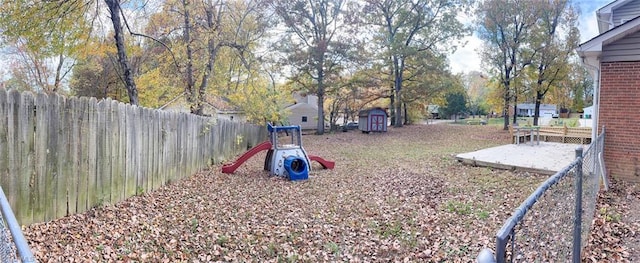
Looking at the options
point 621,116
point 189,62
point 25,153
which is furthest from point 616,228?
point 189,62

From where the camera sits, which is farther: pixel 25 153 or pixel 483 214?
pixel 483 214

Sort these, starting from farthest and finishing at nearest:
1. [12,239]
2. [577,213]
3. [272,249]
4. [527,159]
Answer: [527,159]
[272,249]
[577,213]
[12,239]

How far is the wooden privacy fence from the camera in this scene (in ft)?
13.5

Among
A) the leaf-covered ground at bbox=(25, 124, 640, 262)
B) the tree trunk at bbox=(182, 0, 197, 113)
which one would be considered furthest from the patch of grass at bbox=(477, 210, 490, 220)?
the tree trunk at bbox=(182, 0, 197, 113)

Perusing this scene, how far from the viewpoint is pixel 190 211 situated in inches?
234

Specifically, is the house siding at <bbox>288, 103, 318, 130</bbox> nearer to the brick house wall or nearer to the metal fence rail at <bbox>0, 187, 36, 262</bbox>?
the brick house wall

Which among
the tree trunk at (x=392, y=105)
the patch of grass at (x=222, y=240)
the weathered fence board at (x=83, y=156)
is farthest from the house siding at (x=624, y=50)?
the tree trunk at (x=392, y=105)

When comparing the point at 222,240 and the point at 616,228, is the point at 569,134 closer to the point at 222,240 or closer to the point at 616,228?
the point at 616,228

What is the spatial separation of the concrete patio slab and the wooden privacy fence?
7.93 m

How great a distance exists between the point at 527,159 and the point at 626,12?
18.0ft

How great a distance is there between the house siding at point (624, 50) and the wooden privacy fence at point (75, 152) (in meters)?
8.79

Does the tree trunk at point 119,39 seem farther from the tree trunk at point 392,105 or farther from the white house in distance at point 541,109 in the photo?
the white house in distance at point 541,109

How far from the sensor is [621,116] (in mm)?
7234

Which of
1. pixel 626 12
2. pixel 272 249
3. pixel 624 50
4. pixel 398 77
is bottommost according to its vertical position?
pixel 272 249
